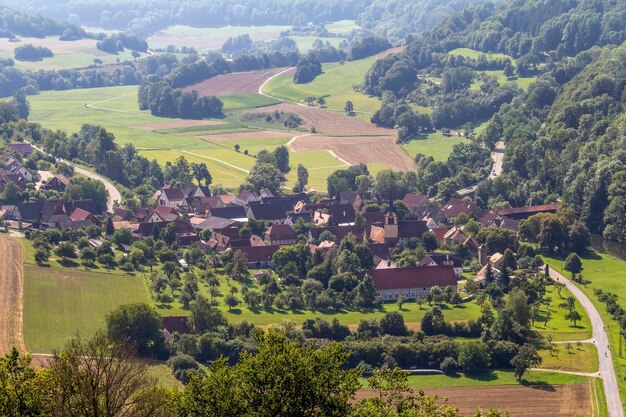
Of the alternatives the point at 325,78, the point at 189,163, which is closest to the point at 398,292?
the point at 189,163

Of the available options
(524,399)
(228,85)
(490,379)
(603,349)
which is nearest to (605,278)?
(603,349)

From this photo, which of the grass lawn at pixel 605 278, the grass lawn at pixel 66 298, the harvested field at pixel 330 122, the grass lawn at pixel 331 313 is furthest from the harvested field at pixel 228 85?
the grass lawn at pixel 331 313

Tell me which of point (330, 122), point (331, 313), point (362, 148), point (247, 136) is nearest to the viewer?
point (331, 313)

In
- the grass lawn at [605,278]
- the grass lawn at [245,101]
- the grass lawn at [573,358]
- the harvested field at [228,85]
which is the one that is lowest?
the grass lawn at [605,278]

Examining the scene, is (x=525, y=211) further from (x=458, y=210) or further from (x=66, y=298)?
(x=66, y=298)

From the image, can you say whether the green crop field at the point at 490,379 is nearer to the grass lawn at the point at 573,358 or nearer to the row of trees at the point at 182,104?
the grass lawn at the point at 573,358

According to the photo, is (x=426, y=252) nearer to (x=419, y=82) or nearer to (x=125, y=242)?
(x=125, y=242)

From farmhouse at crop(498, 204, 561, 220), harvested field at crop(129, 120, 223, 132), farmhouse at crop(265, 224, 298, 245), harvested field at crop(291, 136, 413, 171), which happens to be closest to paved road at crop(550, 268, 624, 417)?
farmhouse at crop(498, 204, 561, 220)
